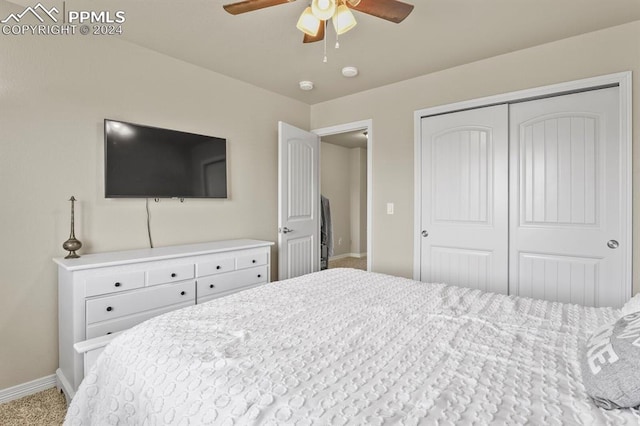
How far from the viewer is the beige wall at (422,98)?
228cm

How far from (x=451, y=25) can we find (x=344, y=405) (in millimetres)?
2436

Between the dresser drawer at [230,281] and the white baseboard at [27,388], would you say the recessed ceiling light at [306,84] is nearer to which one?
the dresser drawer at [230,281]

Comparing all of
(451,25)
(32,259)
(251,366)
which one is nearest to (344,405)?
(251,366)

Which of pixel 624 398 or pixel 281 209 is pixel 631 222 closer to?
pixel 624 398

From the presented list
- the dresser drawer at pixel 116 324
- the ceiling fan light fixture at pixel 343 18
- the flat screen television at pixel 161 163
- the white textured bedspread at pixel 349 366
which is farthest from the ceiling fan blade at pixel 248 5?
the dresser drawer at pixel 116 324

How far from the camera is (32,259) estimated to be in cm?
207

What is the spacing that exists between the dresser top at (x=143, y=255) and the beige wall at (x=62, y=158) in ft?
0.51

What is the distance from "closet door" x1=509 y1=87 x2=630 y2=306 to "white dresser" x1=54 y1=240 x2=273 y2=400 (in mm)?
2360

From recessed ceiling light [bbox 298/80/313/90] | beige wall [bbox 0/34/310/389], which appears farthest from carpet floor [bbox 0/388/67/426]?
recessed ceiling light [bbox 298/80/313/90]

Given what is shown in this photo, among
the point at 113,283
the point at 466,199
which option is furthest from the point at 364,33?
the point at 113,283

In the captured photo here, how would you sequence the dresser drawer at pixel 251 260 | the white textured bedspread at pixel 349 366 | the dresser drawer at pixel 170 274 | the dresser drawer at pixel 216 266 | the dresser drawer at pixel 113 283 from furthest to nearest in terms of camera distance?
the dresser drawer at pixel 251 260 < the dresser drawer at pixel 216 266 < the dresser drawer at pixel 170 274 < the dresser drawer at pixel 113 283 < the white textured bedspread at pixel 349 366

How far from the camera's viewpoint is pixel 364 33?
234 centimetres

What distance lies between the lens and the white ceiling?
2.04m

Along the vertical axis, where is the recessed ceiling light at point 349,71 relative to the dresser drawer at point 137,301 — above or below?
above
